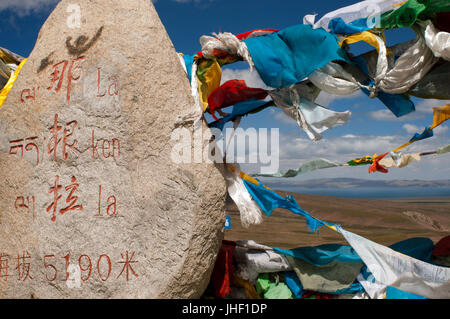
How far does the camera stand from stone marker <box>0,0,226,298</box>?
2248mm

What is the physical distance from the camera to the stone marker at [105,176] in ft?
7.38

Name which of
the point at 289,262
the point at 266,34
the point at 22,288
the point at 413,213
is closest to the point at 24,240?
the point at 22,288

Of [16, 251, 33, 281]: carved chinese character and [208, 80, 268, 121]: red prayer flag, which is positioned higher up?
[208, 80, 268, 121]: red prayer flag

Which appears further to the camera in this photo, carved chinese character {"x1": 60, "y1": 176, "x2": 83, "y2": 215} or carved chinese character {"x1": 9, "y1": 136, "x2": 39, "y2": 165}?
carved chinese character {"x1": 9, "y1": 136, "x2": 39, "y2": 165}

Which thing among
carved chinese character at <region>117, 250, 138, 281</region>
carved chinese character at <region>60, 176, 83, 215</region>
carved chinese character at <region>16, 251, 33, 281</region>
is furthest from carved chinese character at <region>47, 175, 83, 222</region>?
carved chinese character at <region>117, 250, 138, 281</region>

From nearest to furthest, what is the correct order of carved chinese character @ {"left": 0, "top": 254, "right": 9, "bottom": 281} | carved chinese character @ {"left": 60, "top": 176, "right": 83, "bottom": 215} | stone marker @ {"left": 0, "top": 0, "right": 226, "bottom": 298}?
stone marker @ {"left": 0, "top": 0, "right": 226, "bottom": 298} < carved chinese character @ {"left": 60, "top": 176, "right": 83, "bottom": 215} < carved chinese character @ {"left": 0, "top": 254, "right": 9, "bottom": 281}

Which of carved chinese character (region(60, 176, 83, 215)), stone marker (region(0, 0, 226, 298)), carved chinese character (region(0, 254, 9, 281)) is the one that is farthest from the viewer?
carved chinese character (region(0, 254, 9, 281))

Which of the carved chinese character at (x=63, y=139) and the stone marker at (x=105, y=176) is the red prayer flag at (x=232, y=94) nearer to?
the stone marker at (x=105, y=176)

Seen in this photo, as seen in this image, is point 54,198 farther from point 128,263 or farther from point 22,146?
point 128,263

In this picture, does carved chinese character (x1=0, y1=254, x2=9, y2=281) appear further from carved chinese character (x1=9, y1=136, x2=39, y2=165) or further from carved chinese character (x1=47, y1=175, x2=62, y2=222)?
carved chinese character (x1=9, y1=136, x2=39, y2=165)

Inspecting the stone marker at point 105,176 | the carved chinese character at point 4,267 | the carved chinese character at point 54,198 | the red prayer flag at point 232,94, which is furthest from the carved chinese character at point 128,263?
the red prayer flag at point 232,94

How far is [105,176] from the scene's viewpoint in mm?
2393

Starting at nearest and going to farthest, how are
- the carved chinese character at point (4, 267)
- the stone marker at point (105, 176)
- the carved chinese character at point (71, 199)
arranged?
1. the stone marker at point (105, 176)
2. the carved chinese character at point (71, 199)
3. the carved chinese character at point (4, 267)

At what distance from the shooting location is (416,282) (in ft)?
7.91
